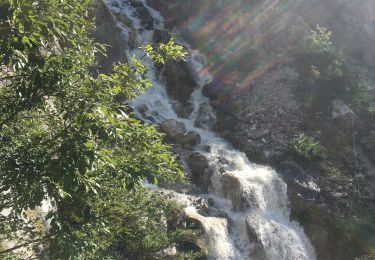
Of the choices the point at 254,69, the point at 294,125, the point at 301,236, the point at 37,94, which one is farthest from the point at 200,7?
the point at 37,94

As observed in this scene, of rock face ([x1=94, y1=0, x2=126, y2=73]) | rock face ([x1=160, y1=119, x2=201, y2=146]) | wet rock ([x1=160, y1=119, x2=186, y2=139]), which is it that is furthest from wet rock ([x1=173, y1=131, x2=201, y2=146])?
rock face ([x1=94, y1=0, x2=126, y2=73])

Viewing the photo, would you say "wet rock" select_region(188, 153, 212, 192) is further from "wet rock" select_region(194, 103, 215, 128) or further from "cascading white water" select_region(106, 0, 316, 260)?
"wet rock" select_region(194, 103, 215, 128)

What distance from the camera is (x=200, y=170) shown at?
20062 millimetres

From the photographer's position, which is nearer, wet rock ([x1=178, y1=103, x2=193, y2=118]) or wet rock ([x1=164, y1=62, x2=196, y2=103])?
wet rock ([x1=178, y1=103, x2=193, y2=118])

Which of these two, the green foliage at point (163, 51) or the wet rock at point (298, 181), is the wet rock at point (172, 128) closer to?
the wet rock at point (298, 181)

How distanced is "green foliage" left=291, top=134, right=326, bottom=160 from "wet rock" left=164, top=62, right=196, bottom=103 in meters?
8.47

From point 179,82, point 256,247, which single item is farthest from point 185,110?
point 256,247

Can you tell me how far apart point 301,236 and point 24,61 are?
54.0ft

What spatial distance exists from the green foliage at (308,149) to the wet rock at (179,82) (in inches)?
333

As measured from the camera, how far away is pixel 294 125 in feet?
80.4

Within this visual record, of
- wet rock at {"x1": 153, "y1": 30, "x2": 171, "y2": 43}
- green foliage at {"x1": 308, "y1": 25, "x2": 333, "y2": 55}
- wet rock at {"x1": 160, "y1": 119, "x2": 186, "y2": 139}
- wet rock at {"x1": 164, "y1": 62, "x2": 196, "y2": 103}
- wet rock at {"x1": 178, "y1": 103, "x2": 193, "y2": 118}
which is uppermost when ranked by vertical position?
wet rock at {"x1": 153, "y1": 30, "x2": 171, "y2": 43}

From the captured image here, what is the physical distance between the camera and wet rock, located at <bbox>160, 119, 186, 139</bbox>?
73.5 feet

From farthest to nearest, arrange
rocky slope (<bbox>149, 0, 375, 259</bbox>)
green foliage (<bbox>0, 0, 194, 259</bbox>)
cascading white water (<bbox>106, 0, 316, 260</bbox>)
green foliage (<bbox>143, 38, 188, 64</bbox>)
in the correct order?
rocky slope (<bbox>149, 0, 375, 259</bbox>), cascading white water (<bbox>106, 0, 316, 260</bbox>), green foliage (<bbox>143, 38, 188, 64</bbox>), green foliage (<bbox>0, 0, 194, 259</bbox>)

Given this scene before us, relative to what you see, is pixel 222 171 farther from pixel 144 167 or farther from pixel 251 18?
pixel 251 18
